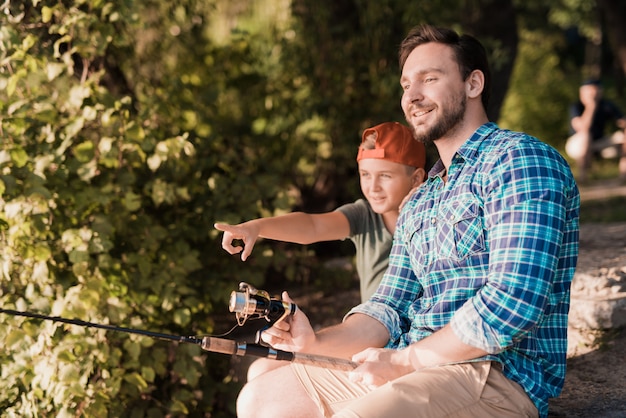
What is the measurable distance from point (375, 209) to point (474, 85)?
34.2 inches

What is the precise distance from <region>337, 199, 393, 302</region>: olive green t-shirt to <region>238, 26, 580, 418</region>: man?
0.60 m

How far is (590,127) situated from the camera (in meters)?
9.88

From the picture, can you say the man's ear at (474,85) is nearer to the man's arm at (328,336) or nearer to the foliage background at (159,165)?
the man's arm at (328,336)

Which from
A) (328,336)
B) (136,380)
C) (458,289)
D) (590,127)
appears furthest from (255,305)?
(590,127)

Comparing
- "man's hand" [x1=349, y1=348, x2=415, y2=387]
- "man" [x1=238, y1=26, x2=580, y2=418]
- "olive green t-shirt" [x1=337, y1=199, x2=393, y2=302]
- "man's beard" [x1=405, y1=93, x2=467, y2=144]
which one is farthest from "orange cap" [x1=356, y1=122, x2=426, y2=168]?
"man's hand" [x1=349, y1=348, x2=415, y2=387]

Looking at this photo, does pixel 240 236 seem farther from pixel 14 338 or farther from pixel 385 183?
pixel 14 338

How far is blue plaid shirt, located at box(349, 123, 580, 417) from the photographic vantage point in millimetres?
2049

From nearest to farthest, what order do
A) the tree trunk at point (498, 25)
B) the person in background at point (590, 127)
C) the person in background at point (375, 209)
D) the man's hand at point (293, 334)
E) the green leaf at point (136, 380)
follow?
1. the man's hand at point (293, 334)
2. the person in background at point (375, 209)
3. the green leaf at point (136, 380)
4. the tree trunk at point (498, 25)
5. the person in background at point (590, 127)

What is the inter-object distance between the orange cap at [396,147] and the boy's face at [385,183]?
27mm

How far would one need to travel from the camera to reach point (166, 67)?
19.2 feet

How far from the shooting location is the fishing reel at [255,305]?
2.29 meters

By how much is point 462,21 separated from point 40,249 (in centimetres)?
455

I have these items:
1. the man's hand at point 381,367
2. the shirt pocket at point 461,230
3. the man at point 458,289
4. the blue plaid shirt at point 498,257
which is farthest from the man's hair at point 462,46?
the man's hand at point 381,367

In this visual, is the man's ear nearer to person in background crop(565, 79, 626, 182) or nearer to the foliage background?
the foliage background
